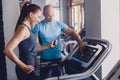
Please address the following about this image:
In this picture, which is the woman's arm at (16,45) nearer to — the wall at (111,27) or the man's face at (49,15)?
the man's face at (49,15)

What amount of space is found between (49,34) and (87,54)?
0.76 metres

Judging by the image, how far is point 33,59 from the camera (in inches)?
103

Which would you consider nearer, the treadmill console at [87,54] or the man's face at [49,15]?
the treadmill console at [87,54]

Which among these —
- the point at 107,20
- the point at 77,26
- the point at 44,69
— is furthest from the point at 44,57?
the point at 77,26

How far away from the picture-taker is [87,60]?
7.90 ft

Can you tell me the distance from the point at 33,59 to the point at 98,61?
70 cm

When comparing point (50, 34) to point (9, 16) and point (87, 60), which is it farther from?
point (9, 16)

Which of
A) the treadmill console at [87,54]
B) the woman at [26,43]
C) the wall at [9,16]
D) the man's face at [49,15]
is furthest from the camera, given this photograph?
the wall at [9,16]

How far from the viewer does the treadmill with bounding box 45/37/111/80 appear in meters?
2.16

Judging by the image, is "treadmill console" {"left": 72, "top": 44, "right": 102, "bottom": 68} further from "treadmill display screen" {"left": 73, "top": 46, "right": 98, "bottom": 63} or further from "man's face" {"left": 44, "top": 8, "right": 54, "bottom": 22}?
"man's face" {"left": 44, "top": 8, "right": 54, "bottom": 22}

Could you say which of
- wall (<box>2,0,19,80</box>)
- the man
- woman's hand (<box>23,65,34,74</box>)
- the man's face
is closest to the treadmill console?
the man

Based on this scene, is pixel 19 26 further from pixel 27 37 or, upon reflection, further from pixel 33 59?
pixel 33 59

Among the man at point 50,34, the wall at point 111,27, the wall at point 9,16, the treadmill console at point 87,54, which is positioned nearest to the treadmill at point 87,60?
the treadmill console at point 87,54

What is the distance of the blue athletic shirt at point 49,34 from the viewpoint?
3.09 metres
